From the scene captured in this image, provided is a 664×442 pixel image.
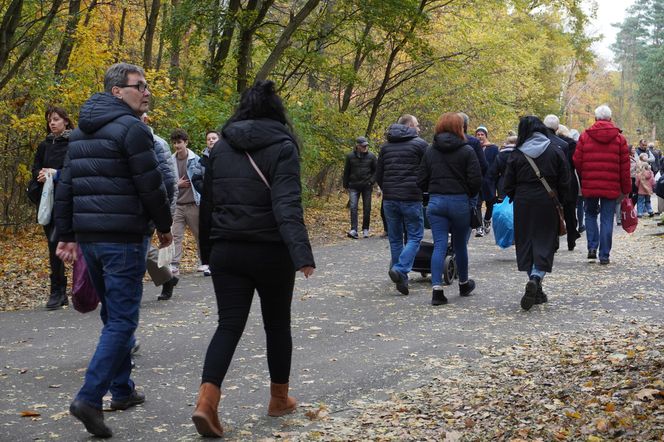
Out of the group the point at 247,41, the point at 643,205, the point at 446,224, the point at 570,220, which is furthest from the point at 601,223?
the point at 643,205

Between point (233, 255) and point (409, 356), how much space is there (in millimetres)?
2856

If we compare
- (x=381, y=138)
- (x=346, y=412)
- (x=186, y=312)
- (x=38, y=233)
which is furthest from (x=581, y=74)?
(x=346, y=412)

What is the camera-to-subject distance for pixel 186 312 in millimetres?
10039

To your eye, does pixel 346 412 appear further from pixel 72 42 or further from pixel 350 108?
pixel 350 108

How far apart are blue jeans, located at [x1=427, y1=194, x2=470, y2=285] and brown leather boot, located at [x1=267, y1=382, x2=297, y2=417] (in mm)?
4841

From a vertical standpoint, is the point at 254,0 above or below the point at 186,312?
above

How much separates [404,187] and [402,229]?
2.19 feet

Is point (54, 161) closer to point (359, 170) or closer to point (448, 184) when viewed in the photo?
point (448, 184)

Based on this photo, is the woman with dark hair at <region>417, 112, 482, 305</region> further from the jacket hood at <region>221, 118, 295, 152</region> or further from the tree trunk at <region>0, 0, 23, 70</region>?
the tree trunk at <region>0, 0, 23, 70</region>

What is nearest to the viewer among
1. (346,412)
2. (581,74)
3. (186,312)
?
(346,412)

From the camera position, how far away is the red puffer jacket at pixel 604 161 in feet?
43.2

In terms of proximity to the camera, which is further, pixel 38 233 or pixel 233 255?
pixel 38 233

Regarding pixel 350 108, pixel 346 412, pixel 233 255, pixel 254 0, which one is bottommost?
pixel 346 412

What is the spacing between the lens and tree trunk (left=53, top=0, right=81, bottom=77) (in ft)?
59.5
